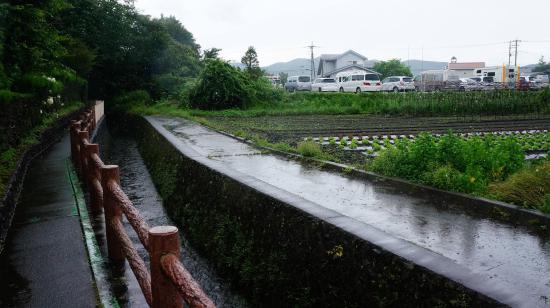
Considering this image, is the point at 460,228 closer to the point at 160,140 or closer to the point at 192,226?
the point at 192,226

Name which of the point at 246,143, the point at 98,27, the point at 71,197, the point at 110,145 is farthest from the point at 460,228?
the point at 98,27

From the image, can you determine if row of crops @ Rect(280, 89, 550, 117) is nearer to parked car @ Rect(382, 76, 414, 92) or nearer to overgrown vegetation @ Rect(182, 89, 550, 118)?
overgrown vegetation @ Rect(182, 89, 550, 118)

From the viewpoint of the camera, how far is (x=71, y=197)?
6863 mm

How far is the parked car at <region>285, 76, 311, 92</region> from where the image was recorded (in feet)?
155

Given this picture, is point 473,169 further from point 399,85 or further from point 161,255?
point 399,85

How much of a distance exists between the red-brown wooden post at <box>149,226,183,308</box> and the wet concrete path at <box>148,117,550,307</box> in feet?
5.21

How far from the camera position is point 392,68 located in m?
63.8

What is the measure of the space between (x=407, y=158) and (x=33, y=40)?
31.4 ft

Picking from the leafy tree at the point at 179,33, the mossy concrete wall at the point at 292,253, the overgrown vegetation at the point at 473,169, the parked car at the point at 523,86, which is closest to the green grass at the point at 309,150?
the overgrown vegetation at the point at 473,169

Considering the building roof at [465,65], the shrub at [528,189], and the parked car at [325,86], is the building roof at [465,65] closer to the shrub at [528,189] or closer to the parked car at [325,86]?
the parked car at [325,86]

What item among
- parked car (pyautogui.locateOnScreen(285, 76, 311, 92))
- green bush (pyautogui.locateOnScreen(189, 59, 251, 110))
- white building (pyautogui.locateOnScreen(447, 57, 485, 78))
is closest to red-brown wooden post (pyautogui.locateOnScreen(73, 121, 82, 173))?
green bush (pyautogui.locateOnScreen(189, 59, 251, 110))

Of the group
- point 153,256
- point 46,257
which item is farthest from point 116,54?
point 153,256

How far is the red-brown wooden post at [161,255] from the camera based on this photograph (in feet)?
8.59

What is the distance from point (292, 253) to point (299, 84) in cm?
4457
